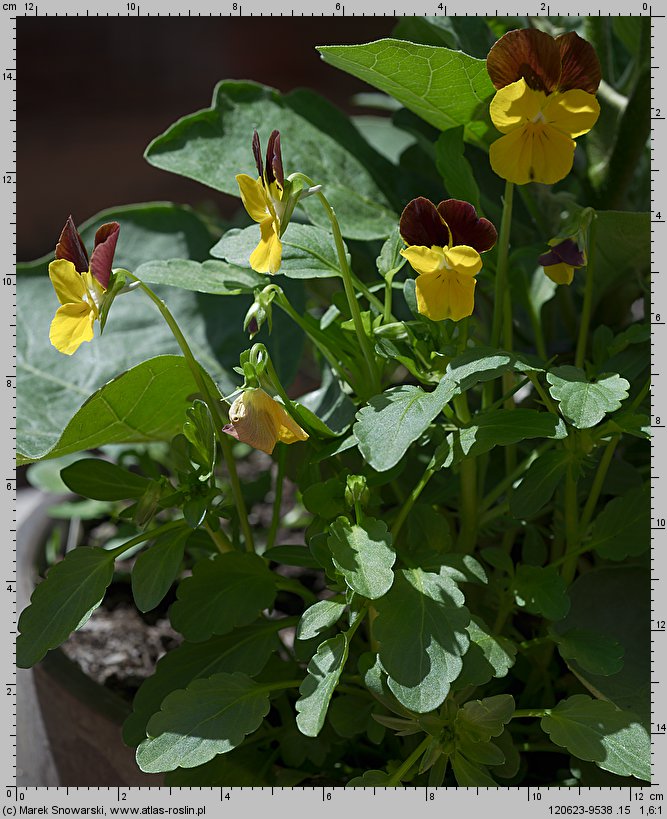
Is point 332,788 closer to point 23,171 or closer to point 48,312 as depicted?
point 48,312

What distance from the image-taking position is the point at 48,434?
1.72 feet

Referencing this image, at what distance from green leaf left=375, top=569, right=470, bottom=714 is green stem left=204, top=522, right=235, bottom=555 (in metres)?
0.12

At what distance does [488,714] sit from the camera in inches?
15.7

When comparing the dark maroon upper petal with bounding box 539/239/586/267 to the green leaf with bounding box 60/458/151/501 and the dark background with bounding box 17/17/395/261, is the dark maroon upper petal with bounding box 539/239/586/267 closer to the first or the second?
the green leaf with bounding box 60/458/151/501

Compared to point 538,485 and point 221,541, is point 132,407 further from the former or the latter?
point 538,485

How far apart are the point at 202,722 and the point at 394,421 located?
0.51 feet

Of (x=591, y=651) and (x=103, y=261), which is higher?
(x=103, y=261)

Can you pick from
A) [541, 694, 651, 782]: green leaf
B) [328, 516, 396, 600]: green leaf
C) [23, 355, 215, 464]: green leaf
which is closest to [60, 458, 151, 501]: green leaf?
[23, 355, 215, 464]: green leaf

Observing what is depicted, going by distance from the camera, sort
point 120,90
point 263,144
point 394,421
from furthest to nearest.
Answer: point 120,90 < point 263,144 < point 394,421

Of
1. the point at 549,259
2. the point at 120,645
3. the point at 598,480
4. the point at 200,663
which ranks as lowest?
the point at 120,645

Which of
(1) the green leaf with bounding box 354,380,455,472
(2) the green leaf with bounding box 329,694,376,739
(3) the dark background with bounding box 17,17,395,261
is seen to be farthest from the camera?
(3) the dark background with bounding box 17,17,395,261

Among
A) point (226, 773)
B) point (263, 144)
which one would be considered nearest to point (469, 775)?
point (226, 773)

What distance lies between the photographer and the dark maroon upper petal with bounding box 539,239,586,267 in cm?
43

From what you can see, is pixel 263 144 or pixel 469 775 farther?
pixel 263 144
